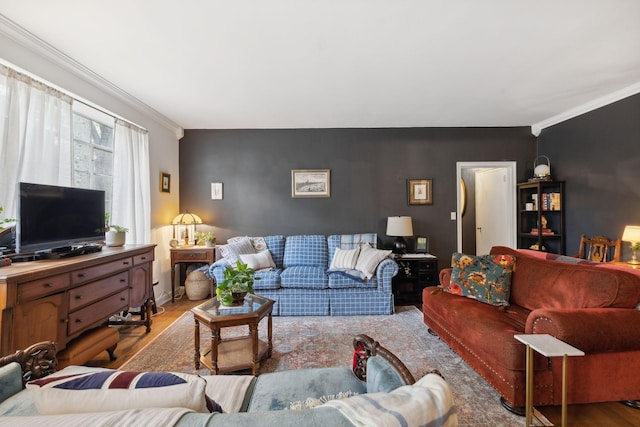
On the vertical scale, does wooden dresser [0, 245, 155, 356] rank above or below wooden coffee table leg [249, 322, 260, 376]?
above

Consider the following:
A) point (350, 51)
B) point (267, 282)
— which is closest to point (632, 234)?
point (350, 51)

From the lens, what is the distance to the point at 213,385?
4.26 ft

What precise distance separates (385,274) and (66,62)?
3.81m

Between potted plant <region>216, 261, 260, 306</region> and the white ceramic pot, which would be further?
the white ceramic pot

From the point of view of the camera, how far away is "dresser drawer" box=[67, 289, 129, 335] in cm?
199

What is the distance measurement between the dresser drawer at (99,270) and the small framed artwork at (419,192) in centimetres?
382

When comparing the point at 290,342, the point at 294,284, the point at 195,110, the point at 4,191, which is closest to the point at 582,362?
the point at 290,342

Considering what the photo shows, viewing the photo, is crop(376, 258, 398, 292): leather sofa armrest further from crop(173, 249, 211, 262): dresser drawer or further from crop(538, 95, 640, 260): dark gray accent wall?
crop(538, 95, 640, 260): dark gray accent wall

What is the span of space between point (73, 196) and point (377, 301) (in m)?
3.21

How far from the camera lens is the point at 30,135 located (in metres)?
2.19

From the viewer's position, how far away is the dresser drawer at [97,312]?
1.99 metres

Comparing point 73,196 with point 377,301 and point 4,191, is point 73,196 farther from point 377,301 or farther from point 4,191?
point 377,301

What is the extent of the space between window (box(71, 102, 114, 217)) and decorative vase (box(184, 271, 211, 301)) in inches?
54.7

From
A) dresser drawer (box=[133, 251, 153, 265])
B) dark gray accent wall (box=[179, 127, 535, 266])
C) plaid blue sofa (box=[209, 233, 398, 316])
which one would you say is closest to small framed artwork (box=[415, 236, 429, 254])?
dark gray accent wall (box=[179, 127, 535, 266])
